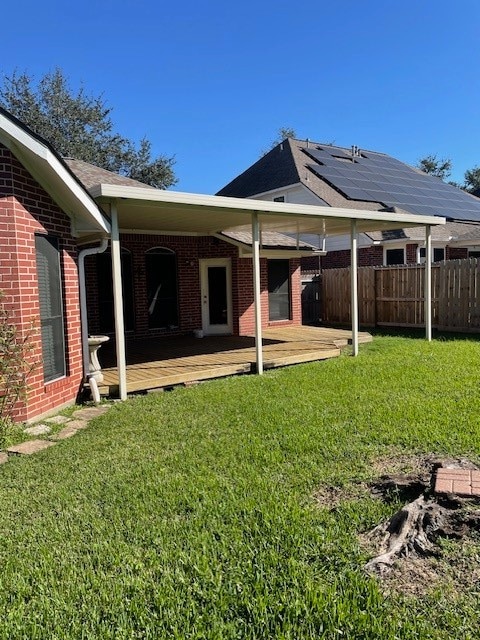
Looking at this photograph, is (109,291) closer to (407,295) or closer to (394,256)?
(407,295)

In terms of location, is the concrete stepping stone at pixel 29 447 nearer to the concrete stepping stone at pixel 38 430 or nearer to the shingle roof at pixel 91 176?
the concrete stepping stone at pixel 38 430

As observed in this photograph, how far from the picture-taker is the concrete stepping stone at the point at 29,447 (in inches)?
192

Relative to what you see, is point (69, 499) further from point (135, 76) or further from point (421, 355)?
point (135, 76)

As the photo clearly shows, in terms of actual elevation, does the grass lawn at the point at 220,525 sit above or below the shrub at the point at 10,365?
below

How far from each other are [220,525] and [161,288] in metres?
9.22

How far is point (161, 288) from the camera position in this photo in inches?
473

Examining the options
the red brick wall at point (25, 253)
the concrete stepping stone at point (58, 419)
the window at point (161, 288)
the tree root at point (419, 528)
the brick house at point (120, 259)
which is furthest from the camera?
the window at point (161, 288)

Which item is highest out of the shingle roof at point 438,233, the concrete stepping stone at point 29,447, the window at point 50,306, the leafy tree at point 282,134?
the leafy tree at point 282,134

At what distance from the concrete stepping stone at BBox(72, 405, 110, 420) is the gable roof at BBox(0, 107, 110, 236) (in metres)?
2.55

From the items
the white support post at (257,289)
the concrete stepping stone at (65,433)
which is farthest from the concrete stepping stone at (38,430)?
the white support post at (257,289)

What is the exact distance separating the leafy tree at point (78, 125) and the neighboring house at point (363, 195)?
11847 mm

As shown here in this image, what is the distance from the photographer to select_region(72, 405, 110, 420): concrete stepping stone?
6234 mm

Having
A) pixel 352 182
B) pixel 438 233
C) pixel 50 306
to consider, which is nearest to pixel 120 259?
pixel 50 306

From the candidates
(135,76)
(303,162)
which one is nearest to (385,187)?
(303,162)
